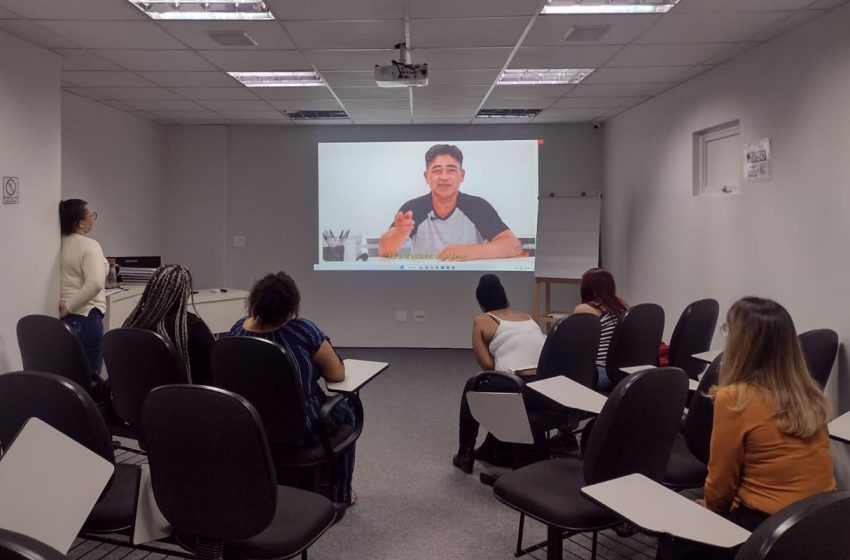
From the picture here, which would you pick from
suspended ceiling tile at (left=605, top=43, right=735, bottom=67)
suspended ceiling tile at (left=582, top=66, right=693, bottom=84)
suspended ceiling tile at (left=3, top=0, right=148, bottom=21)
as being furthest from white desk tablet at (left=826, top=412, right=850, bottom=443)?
suspended ceiling tile at (left=3, top=0, right=148, bottom=21)

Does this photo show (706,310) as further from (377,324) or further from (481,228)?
(377,324)

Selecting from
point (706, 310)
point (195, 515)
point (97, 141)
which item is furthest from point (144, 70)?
point (706, 310)

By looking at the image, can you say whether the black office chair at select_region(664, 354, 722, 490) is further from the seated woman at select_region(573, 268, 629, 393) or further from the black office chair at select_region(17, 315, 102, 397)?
the black office chair at select_region(17, 315, 102, 397)

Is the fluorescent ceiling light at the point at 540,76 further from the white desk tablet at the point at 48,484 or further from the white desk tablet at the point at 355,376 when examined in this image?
the white desk tablet at the point at 48,484

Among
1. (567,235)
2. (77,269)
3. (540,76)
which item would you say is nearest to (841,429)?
(540,76)

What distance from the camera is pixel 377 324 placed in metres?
7.35

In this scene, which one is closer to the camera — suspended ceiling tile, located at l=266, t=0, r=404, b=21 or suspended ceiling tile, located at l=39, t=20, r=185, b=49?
suspended ceiling tile, located at l=266, t=0, r=404, b=21

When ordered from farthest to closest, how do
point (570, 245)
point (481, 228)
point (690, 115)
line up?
point (481, 228) → point (570, 245) → point (690, 115)

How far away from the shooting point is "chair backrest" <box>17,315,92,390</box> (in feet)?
9.70

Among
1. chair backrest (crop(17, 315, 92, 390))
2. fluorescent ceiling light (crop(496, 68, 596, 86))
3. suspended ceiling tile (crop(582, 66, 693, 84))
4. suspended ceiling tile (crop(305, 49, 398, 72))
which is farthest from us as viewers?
fluorescent ceiling light (crop(496, 68, 596, 86))

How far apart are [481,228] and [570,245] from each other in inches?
40.1

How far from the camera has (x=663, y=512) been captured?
1484mm

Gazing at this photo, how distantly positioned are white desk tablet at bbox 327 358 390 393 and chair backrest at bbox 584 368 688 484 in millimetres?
1079

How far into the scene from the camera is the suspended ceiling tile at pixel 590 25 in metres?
3.45
